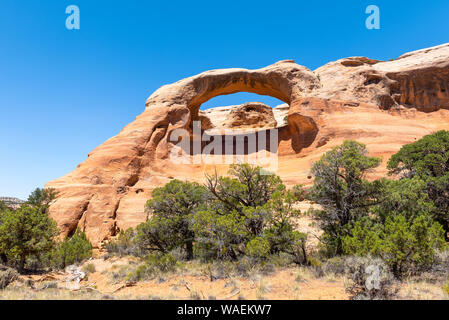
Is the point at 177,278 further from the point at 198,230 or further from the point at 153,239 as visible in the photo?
the point at 153,239

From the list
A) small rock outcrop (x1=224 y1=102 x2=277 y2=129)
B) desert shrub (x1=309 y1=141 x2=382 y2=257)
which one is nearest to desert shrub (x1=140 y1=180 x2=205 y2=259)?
desert shrub (x1=309 y1=141 x2=382 y2=257)

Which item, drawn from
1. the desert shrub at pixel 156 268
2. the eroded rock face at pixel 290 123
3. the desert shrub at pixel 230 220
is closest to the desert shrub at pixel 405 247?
the desert shrub at pixel 230 220

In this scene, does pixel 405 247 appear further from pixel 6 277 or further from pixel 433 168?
pixel 6 277

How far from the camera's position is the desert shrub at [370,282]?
16.6 feet

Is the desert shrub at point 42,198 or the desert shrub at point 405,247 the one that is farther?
the desert shrub at point 42,198

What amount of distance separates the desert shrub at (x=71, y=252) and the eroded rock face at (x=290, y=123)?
6.65 feet

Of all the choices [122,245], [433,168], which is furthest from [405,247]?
[122,245]

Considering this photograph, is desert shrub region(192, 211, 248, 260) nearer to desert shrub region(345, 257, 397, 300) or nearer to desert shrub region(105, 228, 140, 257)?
desert shrub region(345, 257, 397, 300)

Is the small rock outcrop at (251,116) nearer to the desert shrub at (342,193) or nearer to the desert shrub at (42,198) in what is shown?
the desert shrub at (42,198)

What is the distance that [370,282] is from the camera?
511 cm

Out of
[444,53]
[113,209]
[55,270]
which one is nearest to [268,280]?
[55,270]

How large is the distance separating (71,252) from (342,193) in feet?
43.3

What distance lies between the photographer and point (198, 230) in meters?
8.82

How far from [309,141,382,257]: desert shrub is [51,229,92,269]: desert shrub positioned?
477 inches
